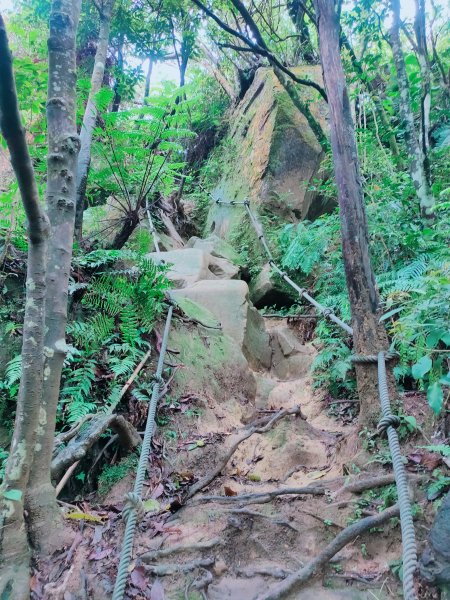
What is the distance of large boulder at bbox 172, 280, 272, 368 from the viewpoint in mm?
4719

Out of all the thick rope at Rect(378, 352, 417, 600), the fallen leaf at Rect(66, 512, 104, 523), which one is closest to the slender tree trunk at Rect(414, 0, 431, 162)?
the thick rope at Rect(378, 352, 417, 600)

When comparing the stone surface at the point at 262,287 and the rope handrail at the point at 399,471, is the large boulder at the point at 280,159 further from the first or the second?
the rope handrail at the point at 399,471

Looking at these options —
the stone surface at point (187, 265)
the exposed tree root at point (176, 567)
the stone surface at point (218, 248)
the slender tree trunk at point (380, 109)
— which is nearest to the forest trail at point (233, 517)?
the exposed tree root at point (176, 567)

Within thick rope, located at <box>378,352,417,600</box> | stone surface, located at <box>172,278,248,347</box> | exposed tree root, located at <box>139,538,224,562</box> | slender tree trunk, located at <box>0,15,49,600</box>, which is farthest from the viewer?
stone surface, located at <box>172,278,248,347</box>

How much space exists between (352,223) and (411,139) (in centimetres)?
245

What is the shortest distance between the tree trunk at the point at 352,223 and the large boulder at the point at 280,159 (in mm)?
4355

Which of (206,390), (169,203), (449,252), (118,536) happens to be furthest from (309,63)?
(118,536)

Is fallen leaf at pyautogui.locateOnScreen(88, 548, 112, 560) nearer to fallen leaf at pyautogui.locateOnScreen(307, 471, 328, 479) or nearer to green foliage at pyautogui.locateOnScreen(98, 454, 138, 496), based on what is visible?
green foliage at pyautogui.locateOnScreen(98, 454, 138, 496)

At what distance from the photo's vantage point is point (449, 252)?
299 centimetres

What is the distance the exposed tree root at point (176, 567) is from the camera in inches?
66.5

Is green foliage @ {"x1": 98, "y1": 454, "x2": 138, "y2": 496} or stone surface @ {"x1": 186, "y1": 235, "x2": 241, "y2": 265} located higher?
stone surface @ {"x1": 186, "y1": 235, "x2": 241, "y2": 265}

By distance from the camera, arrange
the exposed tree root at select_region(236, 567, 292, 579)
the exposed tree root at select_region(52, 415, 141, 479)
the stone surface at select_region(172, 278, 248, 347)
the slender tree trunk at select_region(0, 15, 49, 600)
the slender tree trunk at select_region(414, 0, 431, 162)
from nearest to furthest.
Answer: the slender tree trunk at select_region(0, 15, 49, 600) → the exposed tree root at select_region(236, 567, 292, 579) → the exposed tree root at select_region(52, 415, 141, 479) → the slender tree trunk at select_region(414, 0, 431, 162) → the stone surface at select_region(172, 278, 248, 347)

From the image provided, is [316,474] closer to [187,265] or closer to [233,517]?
[233,517]

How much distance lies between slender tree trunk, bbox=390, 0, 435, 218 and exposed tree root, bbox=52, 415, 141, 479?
3.39 metres
